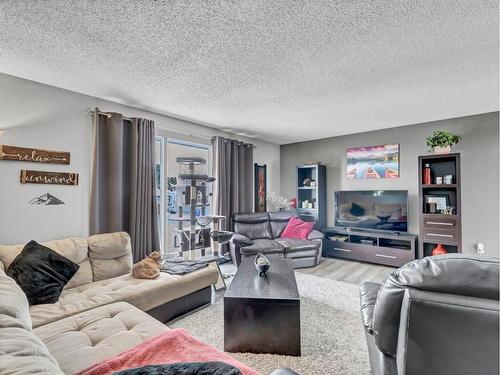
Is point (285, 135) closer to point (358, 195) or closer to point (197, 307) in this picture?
point (358, 195)

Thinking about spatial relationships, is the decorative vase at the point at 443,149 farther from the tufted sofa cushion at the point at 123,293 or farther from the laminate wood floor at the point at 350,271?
the tufted sofa cushion at the point at 123,293

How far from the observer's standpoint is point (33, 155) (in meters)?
2.62

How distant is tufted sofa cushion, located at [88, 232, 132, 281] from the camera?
2.60 m

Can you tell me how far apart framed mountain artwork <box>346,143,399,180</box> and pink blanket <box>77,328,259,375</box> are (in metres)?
4.49

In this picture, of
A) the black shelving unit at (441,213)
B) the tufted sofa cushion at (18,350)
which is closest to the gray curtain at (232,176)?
the black shelving unit at (441,213)

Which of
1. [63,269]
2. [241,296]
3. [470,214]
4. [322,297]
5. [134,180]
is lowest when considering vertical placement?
[322,297]

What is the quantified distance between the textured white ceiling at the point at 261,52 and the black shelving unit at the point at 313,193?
79.8 inches

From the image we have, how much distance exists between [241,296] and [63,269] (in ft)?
5.25

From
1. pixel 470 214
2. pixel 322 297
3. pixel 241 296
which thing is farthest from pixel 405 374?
pixel 470 214

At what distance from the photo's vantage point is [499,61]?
2.26m

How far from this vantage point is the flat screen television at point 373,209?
14.3 feet

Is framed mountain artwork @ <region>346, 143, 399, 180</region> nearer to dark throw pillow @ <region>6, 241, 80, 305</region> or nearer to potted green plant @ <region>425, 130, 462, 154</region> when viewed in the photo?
potted green plant @ <region>425, 130, 462, 154</region>

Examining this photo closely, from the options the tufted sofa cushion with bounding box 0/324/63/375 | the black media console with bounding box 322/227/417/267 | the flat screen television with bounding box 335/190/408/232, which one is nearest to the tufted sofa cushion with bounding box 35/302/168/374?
the tufted sofa cushion with bounding box 0/324/63/375

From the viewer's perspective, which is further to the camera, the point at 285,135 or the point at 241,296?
the point at 285,135
